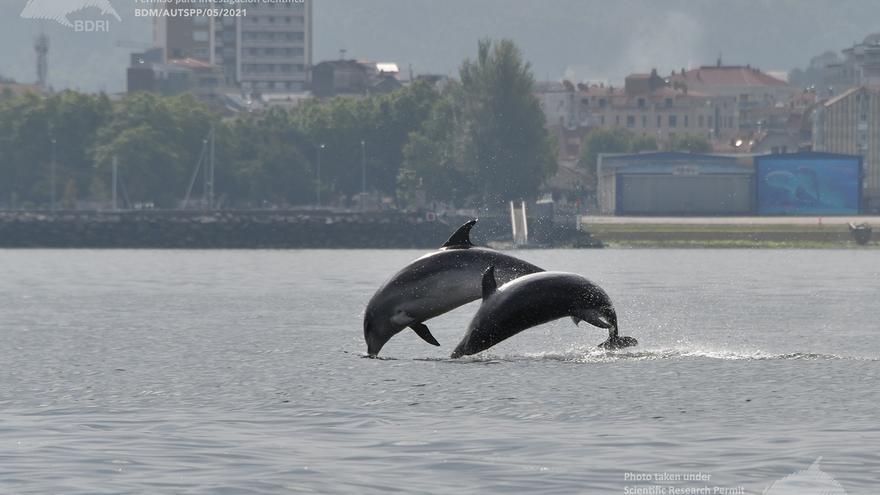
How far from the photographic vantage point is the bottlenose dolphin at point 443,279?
37.1 metres

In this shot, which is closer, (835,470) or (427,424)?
(835,470)

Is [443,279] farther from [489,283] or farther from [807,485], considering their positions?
[807,485]

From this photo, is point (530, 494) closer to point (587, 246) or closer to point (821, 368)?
point (821, 368)

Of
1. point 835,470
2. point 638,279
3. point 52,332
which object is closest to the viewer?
point 835,470

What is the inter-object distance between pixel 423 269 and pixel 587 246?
154 metres

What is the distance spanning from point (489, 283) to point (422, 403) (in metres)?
3.34

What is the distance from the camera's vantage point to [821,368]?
41938 millimetres

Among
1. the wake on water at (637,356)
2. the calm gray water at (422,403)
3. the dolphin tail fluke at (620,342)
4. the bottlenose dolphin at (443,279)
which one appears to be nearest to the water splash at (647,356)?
the wake on water at (637,356)

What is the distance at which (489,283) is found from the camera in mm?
36250

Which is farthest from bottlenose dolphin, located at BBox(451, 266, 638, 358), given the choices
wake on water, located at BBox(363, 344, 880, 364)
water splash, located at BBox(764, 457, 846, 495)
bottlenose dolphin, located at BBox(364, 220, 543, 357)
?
water splash, located at BBox(764, 457, 846, 495)

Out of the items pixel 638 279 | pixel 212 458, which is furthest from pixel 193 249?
pixel 212 458

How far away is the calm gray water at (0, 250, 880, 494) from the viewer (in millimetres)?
25969

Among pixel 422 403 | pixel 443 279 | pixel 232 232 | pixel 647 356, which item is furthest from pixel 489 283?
pixel 232 232

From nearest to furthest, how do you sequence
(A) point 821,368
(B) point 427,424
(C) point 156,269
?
(B) point 427,424
(A) point 821,368
(C) point 156,269
